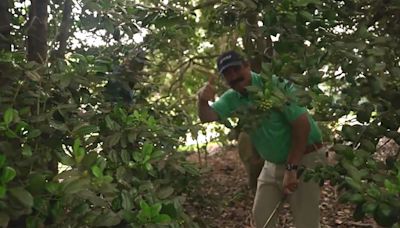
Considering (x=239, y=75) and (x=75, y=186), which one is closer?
(x=75, y=186)

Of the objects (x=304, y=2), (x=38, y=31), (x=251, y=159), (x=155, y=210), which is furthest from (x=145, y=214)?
(x=251, y=159)

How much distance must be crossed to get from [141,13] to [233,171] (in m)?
4.32

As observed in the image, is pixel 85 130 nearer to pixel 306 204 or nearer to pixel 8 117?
pixel 8 117

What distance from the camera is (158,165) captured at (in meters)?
2.19

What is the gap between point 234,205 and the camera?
544 cm

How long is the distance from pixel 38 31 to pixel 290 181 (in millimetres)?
1590

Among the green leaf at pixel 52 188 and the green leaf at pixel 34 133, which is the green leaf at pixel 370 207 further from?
the green leaf at pixel 34 133

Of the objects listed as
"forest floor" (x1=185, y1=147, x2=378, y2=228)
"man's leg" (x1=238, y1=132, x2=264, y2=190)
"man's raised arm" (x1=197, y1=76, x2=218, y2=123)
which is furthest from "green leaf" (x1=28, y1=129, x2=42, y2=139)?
"man's leg" (x1=238, y1=132, x2=264, y2=190)

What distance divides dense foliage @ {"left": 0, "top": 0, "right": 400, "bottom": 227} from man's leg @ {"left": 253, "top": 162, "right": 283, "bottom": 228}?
852 millimetres

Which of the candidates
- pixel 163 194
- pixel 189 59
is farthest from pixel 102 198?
pixel 189 59

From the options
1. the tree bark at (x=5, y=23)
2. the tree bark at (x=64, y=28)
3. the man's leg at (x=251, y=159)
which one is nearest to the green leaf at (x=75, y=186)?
the tree bark at (x=5, y=23)

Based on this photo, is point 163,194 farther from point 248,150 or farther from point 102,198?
point 248,150

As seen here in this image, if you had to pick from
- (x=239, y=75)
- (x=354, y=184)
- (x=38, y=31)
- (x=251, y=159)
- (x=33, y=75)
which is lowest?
(x=354, y=184)

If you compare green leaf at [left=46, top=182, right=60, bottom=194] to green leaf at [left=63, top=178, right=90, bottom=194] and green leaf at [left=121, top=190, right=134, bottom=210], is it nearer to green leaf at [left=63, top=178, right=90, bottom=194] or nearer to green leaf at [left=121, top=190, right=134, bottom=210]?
green leaf at [left=63, top=178, right=90, bottom=194]
